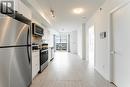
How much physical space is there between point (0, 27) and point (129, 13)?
275 centimetres

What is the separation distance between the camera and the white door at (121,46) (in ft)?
11.7

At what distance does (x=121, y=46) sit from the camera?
3.97 m

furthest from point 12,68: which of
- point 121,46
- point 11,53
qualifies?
point 121,46

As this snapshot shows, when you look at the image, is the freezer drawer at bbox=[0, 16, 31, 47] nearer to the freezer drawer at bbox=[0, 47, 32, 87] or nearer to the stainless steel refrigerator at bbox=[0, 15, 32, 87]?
the stainless steel refrigerator at bbox=[0, 15, 32, 87]

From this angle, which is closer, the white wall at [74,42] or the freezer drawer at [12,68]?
the freezer drawer at [12,68]

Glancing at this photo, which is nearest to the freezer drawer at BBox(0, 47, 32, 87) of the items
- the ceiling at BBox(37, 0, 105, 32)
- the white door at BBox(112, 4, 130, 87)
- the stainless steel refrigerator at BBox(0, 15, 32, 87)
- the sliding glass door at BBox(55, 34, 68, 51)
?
the stainless steel refrigerator at BBox(0, 15, 32, 87)

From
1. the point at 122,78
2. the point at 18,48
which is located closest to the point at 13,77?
the point at 18,48

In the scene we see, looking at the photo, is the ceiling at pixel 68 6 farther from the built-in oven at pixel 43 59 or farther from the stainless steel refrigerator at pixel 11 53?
the stainless steel refrigerator at pixel 11 53

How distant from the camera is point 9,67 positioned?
264 cm

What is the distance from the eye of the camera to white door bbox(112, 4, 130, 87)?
11.7 ft

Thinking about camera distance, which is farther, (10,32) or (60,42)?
(60,42)

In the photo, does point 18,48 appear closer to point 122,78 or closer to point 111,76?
point 122,78

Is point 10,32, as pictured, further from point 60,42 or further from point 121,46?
point 60,42

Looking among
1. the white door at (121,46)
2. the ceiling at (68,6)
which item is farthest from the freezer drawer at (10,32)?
the white door at (121,46)
